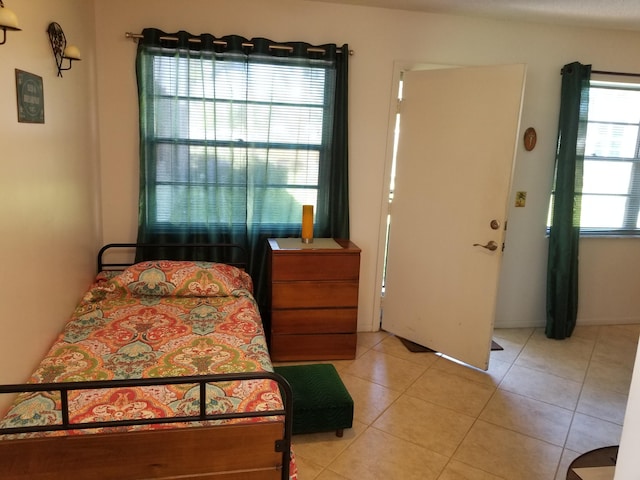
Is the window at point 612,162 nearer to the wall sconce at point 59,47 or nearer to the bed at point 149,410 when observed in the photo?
the bed at point 149,410

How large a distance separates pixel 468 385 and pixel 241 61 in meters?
2.60

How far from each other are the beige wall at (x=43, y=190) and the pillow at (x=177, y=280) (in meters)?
0.30

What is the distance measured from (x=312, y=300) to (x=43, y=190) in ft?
5.64

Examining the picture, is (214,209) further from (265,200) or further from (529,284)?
(529,284)

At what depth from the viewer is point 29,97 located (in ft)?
6.18

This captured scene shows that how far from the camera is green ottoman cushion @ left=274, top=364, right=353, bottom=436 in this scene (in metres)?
2.31

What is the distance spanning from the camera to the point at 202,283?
2.78 m

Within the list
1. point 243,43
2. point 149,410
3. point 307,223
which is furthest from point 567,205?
point 149,410

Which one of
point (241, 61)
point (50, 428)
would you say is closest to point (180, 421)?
point (50, 428)

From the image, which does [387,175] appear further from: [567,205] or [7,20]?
[7,20]

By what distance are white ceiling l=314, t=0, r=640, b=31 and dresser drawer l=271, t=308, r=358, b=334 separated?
6.97ft

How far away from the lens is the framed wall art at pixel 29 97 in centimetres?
179

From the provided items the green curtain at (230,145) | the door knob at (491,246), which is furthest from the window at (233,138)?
the door knob at (491,246)

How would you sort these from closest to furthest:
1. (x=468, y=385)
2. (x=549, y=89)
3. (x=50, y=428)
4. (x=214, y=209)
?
(x=50, y=428) < (x=468, y=385) < (x=214, y=209) < (x=549, y=89)
